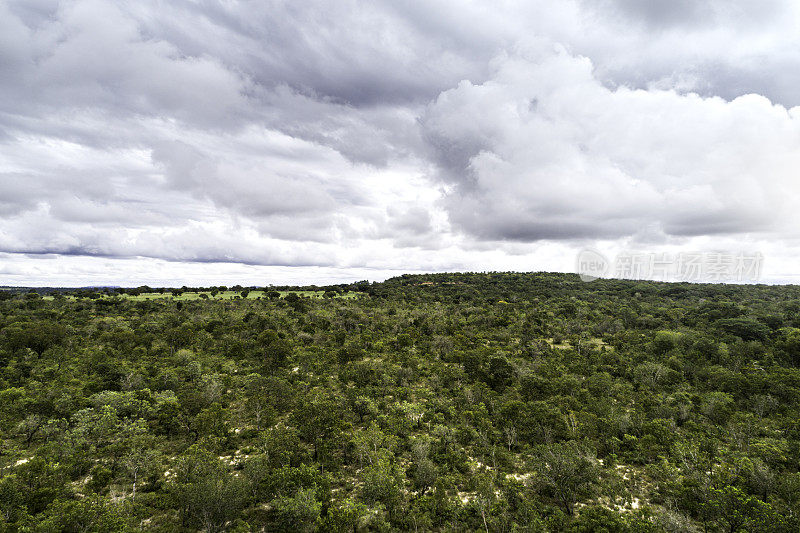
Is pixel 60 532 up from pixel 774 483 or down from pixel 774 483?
down

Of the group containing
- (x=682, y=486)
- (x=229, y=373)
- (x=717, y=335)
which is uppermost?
(x=717, y=335)

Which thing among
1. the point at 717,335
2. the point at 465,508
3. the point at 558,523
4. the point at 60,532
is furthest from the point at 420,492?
the point at 717,335

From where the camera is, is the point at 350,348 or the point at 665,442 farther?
the point at 350,348

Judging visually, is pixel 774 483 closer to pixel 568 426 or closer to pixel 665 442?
pixel 665 442

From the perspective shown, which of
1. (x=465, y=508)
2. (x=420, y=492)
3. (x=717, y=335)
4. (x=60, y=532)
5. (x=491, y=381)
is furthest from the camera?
(x=717, y=335)

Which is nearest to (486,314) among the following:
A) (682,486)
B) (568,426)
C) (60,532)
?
(568,426)

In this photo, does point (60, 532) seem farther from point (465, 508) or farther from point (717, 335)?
point (717, 335)

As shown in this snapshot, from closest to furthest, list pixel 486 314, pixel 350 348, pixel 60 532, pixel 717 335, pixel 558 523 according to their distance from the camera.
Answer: pixel 60 532 < pixel 558 523 < pixel 350 348 < pixel 717 335 < pixel 486 314
